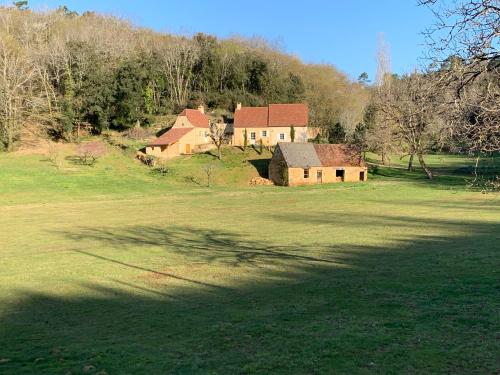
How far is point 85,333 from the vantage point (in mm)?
8516

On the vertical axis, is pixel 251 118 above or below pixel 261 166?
above

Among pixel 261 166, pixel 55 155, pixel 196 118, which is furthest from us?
pixel 196 118

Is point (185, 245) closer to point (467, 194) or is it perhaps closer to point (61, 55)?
point (467, 194)

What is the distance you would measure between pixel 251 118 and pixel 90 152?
25.4 metres

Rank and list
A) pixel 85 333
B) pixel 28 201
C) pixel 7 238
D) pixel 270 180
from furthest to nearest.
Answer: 1. pixel 270 180
2. pixel 28 201
3. pixel 7 238
4. pixel 85 333

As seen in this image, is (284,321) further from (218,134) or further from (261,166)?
(218,134)

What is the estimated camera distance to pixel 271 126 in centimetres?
7456

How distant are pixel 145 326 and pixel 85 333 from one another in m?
1.04

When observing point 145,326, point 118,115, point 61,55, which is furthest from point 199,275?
point 61,55

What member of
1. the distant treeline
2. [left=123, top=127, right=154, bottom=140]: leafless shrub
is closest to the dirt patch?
[left=123, top=127, right=154, bottom=140]: leafless shrub

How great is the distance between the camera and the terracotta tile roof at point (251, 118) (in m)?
74.5

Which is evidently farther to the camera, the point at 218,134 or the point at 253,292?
the point at 218,134

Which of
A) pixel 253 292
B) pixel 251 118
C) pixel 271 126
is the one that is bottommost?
pixel 253 292

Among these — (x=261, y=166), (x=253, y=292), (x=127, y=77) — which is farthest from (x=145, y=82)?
(x=253, y=292)
